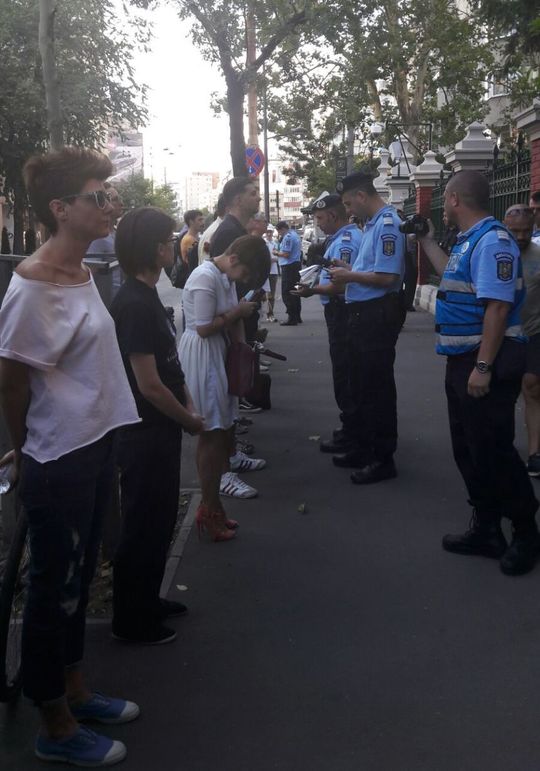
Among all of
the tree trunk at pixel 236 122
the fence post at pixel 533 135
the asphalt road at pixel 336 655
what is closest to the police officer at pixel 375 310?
the asphalt road at pixel 336 655

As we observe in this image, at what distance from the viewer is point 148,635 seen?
432 cm

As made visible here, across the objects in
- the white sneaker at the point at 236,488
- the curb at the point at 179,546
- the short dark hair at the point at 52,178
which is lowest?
the curb at the point at 179,546

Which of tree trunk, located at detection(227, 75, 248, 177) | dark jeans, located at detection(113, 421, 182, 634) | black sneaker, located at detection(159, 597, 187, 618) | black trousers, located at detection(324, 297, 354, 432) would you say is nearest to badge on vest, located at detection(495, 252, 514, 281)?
dark jeans, located at detection(113, 421, 182, 634)

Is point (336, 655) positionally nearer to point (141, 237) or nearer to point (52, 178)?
point (141, 237)

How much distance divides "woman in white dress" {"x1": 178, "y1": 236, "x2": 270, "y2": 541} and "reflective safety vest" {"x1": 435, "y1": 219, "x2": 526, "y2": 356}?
3.48 ft

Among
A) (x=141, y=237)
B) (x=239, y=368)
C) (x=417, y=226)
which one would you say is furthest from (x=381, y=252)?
(x=141, y=237)

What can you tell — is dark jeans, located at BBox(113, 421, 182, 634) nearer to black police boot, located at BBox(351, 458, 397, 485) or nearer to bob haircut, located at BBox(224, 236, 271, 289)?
bob haircut, located at BBox(224, 236, 271, 289)

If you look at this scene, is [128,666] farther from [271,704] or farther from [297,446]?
[297,446]

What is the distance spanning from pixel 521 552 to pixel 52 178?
310cm

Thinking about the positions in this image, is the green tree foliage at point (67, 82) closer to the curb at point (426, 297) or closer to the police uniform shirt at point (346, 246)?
the curb at point (426, 297)

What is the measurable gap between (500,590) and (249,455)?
11.1ft

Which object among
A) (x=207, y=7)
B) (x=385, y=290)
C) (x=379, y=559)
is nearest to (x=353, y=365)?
(x=385, y=290)

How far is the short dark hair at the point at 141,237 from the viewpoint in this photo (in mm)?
4078

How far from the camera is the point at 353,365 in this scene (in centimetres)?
730
